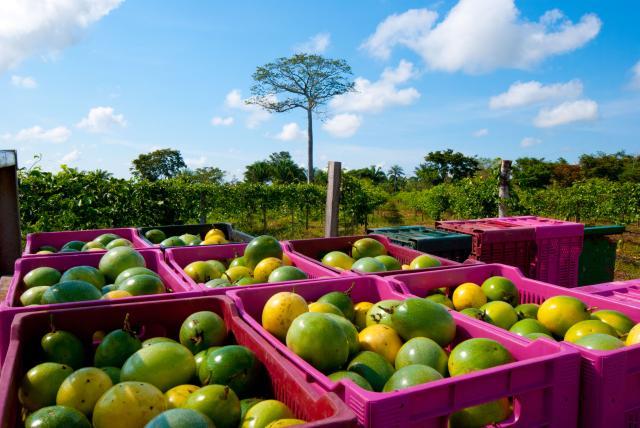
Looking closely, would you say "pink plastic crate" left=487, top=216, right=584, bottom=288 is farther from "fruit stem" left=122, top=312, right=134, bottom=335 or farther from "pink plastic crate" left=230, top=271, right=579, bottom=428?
"fruit stem" left=122, top=312, right=134, bottom=335

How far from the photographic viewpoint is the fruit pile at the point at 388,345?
1.73 metres

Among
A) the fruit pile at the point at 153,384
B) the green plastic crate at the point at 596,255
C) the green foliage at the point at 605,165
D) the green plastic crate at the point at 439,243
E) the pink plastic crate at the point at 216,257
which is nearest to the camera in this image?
the fruit pile at the point at 153,384

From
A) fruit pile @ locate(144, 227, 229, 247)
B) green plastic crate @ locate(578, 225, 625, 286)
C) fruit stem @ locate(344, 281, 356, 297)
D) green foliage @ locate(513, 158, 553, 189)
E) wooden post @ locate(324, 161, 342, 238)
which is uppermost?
green foliage @ locate(513, 158, 553, 189)

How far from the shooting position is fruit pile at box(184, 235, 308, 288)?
119 inches

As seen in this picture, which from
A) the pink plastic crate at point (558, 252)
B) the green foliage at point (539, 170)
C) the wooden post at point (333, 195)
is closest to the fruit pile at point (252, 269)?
the wooden post at point (333, 195)

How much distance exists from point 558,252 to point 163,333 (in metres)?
4.39

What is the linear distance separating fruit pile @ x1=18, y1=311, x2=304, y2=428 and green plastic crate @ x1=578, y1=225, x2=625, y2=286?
5.41 metres

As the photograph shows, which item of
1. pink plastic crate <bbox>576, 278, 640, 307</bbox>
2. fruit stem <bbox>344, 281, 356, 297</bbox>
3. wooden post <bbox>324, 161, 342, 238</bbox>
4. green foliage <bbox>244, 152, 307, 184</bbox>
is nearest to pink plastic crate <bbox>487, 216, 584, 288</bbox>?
pink plastic crate <bbox>576, 278, 640, 307</bbox>

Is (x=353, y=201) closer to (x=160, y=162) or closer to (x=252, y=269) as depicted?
(x=252, y=269)

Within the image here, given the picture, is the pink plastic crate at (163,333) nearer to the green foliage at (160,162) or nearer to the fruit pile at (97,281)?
the fruit pile at (97,281)

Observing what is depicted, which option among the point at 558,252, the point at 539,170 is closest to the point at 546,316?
the point at 558,252

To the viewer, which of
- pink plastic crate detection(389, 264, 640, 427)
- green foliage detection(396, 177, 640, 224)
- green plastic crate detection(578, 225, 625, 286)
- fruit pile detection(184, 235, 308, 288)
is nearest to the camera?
pink plastic crate detection(389, 264, 640, 427)

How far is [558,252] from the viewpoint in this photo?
518cm

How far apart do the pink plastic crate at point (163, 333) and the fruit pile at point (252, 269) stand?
0.63 meters
